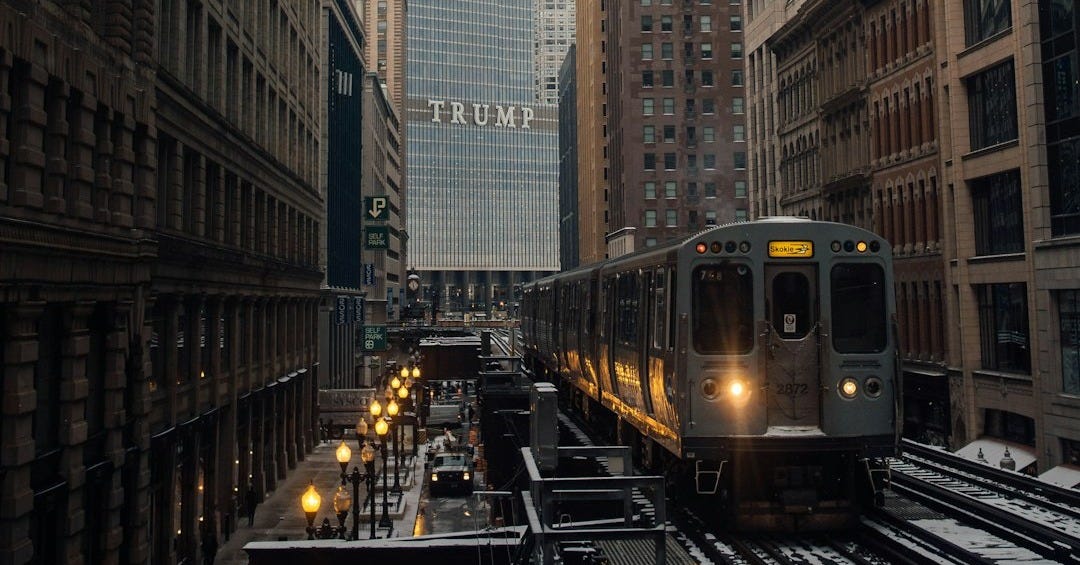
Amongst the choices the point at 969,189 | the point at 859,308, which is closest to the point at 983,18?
the point at 969,189

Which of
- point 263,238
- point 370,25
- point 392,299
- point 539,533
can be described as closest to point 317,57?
point 263,238

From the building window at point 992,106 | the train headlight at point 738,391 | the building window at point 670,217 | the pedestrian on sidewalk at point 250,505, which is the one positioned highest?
the building window at point 670,217

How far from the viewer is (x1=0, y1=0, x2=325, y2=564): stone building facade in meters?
14.4

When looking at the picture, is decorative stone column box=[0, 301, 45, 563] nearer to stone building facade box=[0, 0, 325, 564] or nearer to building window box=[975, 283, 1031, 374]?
stone building facade box=[0, 0, 325, 564]

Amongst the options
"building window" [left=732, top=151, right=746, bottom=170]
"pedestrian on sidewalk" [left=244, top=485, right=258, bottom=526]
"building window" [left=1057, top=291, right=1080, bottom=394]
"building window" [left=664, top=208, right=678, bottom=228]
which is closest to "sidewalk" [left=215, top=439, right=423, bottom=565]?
"pedestrian on sidewalk" [left=244, top=485, right=258, bottom=526]

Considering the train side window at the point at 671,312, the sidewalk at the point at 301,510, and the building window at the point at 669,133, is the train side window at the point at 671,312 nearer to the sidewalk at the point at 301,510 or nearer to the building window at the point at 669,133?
the sidewalk at the point at 301,510

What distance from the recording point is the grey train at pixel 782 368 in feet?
47.4

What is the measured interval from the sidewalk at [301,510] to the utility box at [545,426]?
503 inches

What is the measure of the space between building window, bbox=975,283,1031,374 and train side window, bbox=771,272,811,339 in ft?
71.3

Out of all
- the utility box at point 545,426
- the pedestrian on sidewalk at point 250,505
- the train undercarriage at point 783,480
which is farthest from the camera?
the pedestrian on sidewalk at point 250,505

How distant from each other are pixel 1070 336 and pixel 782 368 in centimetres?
1991

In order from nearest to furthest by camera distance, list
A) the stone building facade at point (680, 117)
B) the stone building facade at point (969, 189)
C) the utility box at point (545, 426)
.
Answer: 1. the utility box at point (545, 426)
2. the stone building facade at point (969, 189)
3. the stone building facade at point (680, 117)

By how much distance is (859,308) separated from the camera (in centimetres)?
1484

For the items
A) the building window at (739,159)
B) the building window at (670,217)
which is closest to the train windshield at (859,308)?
the building window at (670,217)
